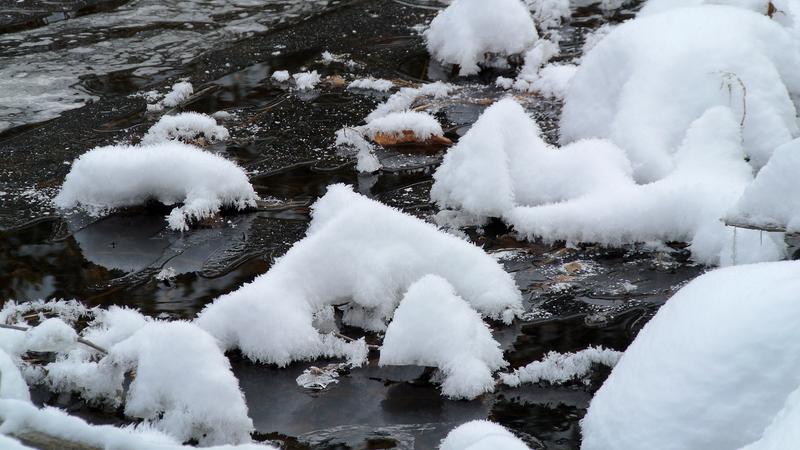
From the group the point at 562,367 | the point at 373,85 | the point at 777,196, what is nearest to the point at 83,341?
the point at 562,367

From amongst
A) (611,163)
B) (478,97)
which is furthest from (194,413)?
(478,97)

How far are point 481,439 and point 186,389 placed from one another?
1.10 meters

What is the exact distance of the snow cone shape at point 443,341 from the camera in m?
3.47

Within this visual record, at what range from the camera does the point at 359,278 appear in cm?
392

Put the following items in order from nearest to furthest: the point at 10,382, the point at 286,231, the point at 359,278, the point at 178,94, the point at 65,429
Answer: the point at 65,429
the point at 10,382
the point at 359,278
the point at 286,231
the point at 178,94

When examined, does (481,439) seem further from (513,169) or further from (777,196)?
(513,169)

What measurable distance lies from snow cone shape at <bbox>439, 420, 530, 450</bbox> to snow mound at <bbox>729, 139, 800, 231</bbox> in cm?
132

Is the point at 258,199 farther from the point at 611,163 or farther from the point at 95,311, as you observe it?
the point at 611,163

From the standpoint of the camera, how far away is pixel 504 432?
2918 mm

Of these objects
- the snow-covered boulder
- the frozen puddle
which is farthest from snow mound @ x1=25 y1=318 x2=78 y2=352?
the frozen puddle

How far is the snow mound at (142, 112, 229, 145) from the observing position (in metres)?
5.71

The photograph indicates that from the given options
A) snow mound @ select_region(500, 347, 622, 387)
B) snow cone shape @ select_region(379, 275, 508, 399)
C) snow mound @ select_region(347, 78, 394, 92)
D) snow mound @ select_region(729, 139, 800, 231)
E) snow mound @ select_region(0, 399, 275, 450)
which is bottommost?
snow mound @ select_region(500, 347, 622, 387)

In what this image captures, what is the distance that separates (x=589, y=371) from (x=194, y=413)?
1517 millimetres

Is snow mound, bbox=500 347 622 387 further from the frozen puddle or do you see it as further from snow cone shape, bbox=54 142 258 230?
the frozen puddle
